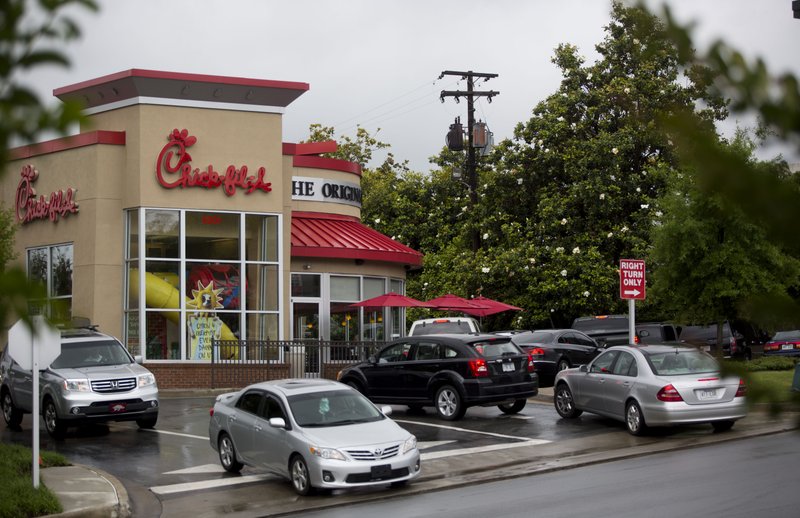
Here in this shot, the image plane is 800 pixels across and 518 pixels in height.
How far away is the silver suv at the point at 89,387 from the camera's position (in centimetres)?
1919

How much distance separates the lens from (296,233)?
32938mm

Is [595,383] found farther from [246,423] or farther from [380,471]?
[246,423]

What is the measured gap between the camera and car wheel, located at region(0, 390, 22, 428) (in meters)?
21.3

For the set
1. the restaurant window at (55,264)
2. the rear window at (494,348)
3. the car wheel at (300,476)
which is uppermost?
the restaurant window at (55,264)

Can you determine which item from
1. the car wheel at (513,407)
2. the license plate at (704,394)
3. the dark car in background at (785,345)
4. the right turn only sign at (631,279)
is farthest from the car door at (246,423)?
the dark car in background at (785,345)

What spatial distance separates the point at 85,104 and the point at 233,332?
27.1m

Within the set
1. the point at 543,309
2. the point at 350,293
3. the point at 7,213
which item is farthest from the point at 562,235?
the point at 7,213

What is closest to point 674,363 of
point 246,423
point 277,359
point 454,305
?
point 246,423

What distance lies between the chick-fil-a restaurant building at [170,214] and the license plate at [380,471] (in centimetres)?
1534

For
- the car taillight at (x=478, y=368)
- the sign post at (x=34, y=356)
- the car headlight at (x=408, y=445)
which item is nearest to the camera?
the sign post at (x=34, y=356)

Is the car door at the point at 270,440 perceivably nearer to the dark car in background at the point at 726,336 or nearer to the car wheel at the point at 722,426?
the car wheel at the point at 722,426

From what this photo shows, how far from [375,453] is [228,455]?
290 cm

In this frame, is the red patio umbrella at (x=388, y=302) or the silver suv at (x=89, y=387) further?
the red patio umbrella at (x=388, y=302)

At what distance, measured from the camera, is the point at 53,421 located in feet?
64.0
